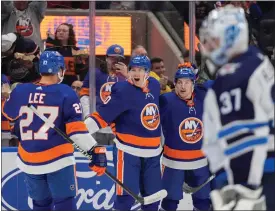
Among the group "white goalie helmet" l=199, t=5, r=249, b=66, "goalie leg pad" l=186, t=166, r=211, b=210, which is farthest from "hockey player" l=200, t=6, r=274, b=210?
"goalie leg pad" l=186, t=166, r=211, b=210

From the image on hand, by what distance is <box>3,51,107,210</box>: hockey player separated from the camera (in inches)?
211

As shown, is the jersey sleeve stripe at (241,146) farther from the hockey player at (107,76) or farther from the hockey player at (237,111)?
the hockey player at (107,76)

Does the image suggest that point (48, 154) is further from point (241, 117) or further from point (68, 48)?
point (241, 117)

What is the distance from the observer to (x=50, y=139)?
17.9ft

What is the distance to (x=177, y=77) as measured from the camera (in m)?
5.86

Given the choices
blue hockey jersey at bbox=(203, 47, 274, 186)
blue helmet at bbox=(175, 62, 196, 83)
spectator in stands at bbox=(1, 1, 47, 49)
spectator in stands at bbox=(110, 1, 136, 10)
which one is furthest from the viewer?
spectator in stands at bbox=(110, 1, 136, 10)

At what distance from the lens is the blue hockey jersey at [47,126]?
534 cm

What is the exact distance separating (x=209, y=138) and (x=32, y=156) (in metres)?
2.22

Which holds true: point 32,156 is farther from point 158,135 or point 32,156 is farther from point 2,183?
point 2,183

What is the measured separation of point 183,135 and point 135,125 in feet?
1.19

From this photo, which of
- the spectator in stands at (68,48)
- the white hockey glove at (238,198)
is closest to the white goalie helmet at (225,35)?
the white hockey glove at (238,198)

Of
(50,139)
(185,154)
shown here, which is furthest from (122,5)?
(50,139)

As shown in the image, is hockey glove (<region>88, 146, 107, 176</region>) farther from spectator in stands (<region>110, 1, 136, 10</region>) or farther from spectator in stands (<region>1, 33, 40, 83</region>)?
spectator in stands (<region>110, 1, 136, 10</region>)

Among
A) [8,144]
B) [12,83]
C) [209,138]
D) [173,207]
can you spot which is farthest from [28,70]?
[209,138]
